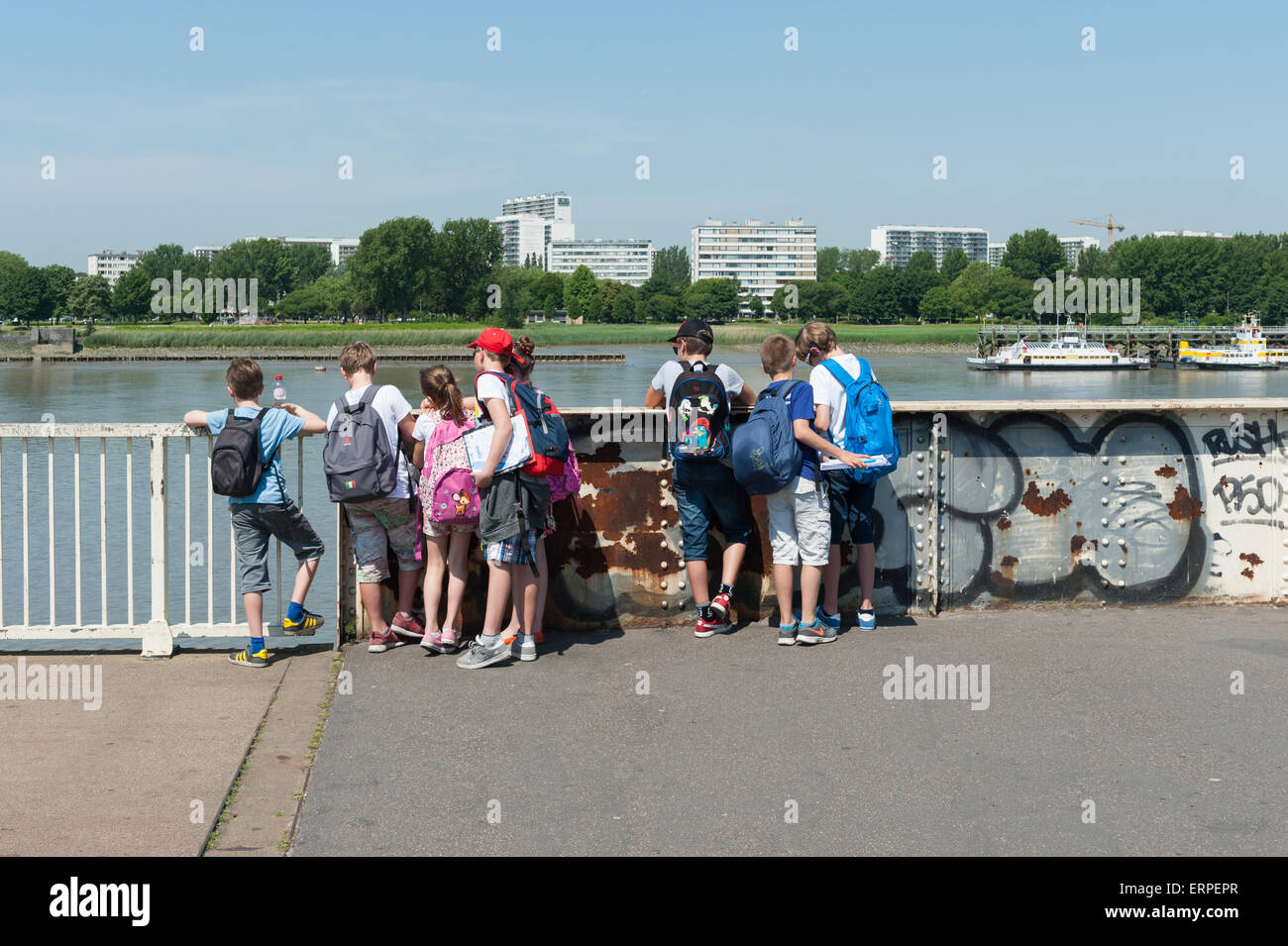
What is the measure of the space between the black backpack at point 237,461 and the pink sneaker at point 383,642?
99cm

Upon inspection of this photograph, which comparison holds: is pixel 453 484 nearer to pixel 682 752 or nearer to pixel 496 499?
pixel 496 499

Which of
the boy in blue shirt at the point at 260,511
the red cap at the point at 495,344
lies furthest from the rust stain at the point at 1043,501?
the boy in blue shirt at the point at 260,511

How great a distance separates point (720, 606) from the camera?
277 inches

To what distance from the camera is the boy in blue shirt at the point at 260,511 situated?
21.7ft

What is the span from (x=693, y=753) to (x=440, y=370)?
8.30 feet

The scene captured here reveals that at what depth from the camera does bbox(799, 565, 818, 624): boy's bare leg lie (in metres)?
6.86

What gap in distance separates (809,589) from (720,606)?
49 centimetres

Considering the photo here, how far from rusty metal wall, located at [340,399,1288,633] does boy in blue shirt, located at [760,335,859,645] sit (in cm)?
51

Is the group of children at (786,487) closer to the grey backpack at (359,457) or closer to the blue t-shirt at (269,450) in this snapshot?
the grey backpack at (359,457)

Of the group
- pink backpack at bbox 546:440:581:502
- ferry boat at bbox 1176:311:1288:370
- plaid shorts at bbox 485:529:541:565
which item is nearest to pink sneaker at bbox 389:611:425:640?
plaid shorts at bbox 485:529:541:565

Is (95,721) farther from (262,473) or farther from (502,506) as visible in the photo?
(502,506)
